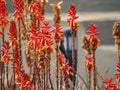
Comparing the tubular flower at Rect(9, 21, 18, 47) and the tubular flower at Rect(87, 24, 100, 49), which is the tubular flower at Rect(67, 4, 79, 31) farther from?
the tubular flower at Rect(9, 21, 18, 47)

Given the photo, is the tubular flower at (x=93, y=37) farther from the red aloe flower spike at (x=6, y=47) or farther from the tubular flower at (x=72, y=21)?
the red aloe flower spike at (x=6, y=47)

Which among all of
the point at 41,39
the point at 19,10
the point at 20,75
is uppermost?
the point at 19,10

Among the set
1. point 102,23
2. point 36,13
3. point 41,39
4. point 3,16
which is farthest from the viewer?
point 102,23

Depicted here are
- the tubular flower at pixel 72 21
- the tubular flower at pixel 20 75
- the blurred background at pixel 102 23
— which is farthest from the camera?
the blurred background at pixel 102 23

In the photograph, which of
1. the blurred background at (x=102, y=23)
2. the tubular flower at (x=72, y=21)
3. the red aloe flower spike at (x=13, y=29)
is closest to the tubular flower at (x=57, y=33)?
the tubular flower at (x=72, y=21)

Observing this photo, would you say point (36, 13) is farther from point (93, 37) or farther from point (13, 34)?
point (93, 37)

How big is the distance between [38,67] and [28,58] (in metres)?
0.16

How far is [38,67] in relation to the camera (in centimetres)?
199

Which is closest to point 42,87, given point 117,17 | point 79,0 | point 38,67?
point 38,67

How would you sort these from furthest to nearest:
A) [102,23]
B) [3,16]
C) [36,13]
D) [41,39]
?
[102,23], [3,16], [36,13], [41,39]

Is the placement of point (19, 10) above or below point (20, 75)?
above

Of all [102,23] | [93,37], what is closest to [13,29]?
[93,37]

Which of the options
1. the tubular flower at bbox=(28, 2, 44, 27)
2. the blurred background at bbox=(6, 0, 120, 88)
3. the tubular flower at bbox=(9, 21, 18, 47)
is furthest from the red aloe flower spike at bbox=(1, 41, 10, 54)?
the blurred background at bbox=(6, 0, 120, 88)

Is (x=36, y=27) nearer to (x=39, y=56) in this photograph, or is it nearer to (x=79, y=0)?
(x=39, y=56)
